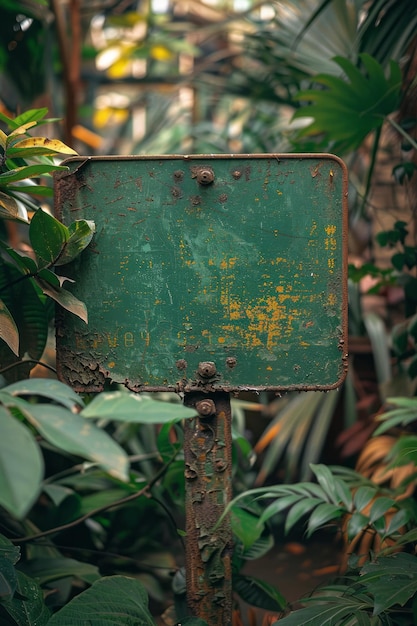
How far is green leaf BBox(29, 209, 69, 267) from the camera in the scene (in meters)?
0.88

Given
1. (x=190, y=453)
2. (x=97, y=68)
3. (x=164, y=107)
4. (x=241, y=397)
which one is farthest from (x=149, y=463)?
(x=97, y=68)

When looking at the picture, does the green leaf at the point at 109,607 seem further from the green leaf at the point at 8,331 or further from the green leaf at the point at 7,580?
the green leaf at the point at 8,331

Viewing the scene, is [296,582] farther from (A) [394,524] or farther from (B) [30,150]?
(B) [30,150]

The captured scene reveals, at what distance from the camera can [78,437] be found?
0.57m

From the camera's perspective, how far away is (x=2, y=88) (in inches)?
121

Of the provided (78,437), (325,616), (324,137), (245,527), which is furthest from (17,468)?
(324,137)

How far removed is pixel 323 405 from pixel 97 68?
2.79 metres

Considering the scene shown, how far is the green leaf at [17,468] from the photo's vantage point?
49 cm

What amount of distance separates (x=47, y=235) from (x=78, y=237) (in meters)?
0.04

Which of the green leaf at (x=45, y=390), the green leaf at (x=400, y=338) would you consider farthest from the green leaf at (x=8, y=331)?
the green leaf at (x=400, y=338)

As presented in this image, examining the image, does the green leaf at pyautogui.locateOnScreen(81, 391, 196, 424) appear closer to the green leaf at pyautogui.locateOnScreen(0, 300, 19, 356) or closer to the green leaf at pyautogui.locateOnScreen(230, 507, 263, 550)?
the green leaf at pyautogui.locateOnScreen(0, 300, 19, 356)

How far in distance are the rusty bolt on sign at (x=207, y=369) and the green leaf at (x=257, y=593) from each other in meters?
0.49

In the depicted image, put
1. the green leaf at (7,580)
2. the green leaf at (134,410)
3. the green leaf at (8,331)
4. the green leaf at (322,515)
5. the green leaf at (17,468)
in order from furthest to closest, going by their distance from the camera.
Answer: the green leaf at (322,515) < the green leaf at (8,331) < the green leaf at (7,580) < the green leaf at (134,410) < the green leaf at (17,468)

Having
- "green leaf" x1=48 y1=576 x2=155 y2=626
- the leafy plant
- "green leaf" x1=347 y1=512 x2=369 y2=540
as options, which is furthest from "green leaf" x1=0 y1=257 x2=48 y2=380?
"green leaf" x1=347 y1=512 x2=369 y2=540
